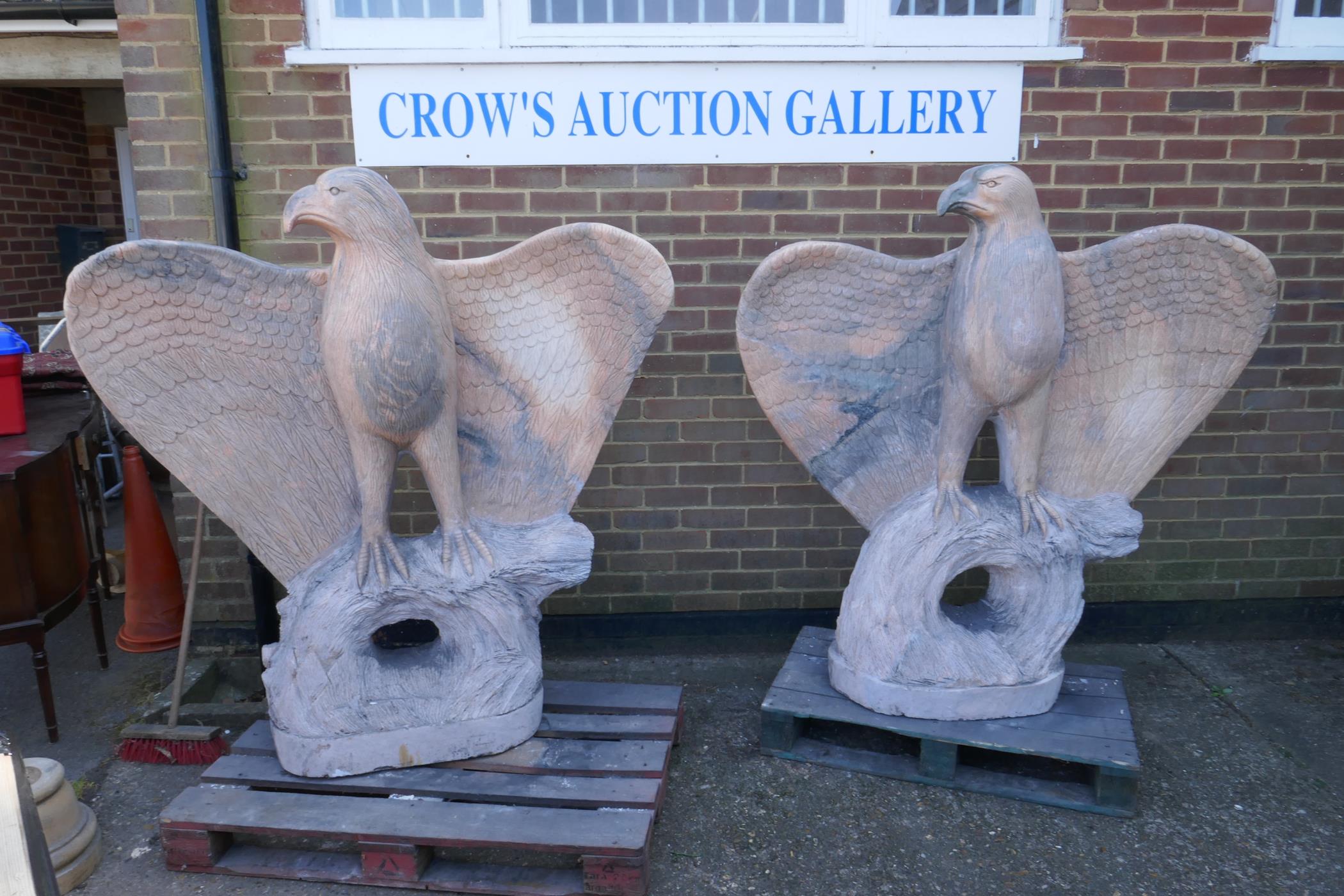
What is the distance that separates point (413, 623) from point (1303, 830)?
10.4 feet

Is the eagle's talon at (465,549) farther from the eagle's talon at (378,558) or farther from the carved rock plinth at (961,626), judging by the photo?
the carved rock plinth at (961,626)

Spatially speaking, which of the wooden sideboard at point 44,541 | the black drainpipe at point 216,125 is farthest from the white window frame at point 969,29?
the wooden sideboard at point 44,541

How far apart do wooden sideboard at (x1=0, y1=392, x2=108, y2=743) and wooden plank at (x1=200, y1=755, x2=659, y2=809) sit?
1.01 meters

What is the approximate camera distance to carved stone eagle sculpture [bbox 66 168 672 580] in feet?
8.28

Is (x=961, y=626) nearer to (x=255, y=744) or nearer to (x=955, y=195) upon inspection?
(x=955, y=195)

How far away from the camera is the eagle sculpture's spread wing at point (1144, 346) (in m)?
2.91

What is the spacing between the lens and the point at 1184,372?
302 cm

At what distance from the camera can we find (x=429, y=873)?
2535mm

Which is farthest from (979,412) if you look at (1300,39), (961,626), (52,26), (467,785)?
(52,26)

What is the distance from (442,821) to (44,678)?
5.83ft

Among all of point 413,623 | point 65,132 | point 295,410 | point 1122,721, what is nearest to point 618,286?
point 295,410

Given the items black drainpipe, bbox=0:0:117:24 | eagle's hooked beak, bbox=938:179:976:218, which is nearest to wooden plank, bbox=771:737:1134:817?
eagle's hooked beak, bbox=938:179:976:218

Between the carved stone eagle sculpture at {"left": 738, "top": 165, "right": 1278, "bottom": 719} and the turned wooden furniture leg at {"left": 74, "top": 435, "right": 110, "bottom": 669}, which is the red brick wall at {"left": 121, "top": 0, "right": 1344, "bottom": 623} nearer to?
the turned wooden furniture leg at {"left": 74, "top": 435, "right": 110, "bottom": 669}

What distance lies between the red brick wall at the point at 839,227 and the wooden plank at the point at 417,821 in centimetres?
142
